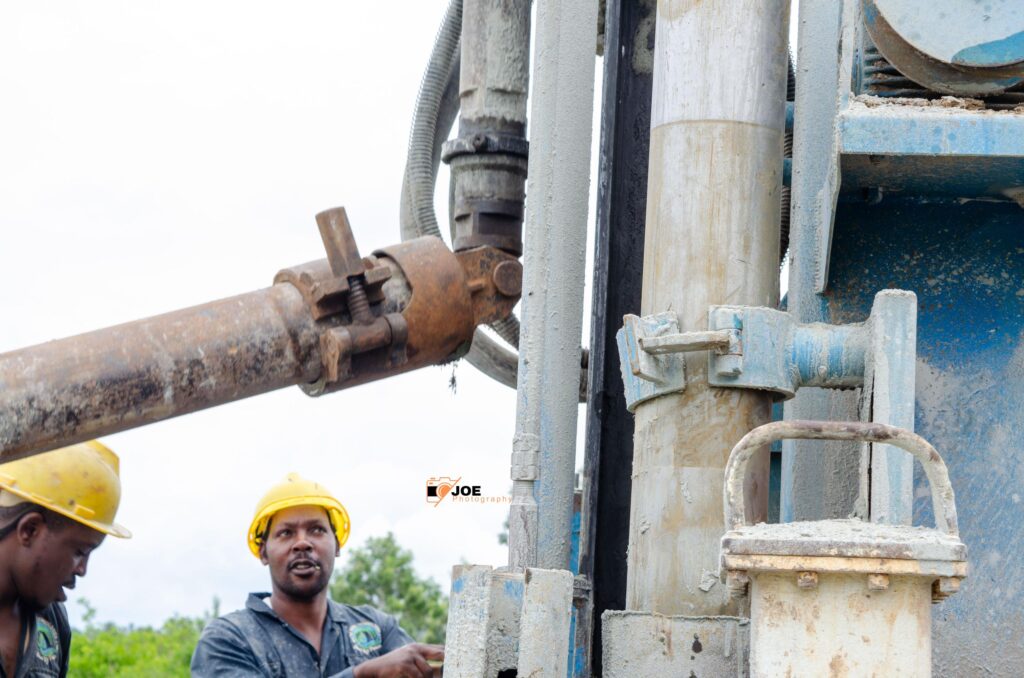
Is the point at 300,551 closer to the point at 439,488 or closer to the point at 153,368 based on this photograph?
the point at 439,488

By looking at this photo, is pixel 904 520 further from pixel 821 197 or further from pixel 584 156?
pixel 584 156

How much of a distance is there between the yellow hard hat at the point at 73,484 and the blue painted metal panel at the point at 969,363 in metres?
2.68

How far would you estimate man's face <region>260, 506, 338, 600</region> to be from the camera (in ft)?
15.2

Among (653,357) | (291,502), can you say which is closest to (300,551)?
(291,502)

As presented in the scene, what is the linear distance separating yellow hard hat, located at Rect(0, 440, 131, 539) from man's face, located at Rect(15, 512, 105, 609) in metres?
0.05

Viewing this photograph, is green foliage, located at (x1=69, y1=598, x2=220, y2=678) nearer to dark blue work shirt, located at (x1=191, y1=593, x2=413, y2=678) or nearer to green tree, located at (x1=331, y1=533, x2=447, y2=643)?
green tree, located at (x1=331, y1=533, x2=447, y2=643)

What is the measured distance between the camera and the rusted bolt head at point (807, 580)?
7.16 feet

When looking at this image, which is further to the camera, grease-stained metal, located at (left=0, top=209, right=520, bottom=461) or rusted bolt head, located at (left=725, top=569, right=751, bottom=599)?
grease-stained metal, located at (left=0, top=209, right=520, bottom=461)

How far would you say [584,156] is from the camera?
339cm

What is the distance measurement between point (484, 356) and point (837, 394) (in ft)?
4.57

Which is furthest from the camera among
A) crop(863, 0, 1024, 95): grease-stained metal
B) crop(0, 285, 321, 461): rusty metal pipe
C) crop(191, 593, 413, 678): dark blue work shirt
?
crop(191, 593, 413, 678): dark blue work shirt

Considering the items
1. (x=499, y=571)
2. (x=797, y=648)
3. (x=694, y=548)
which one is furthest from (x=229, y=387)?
(x=797, y=648)

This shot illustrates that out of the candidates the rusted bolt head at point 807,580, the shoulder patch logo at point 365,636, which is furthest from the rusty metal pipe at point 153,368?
the rusted bolt head at point 807,580

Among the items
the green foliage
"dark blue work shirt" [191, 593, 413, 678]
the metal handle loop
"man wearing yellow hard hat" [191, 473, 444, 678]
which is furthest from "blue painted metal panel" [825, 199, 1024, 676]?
the green foliage
